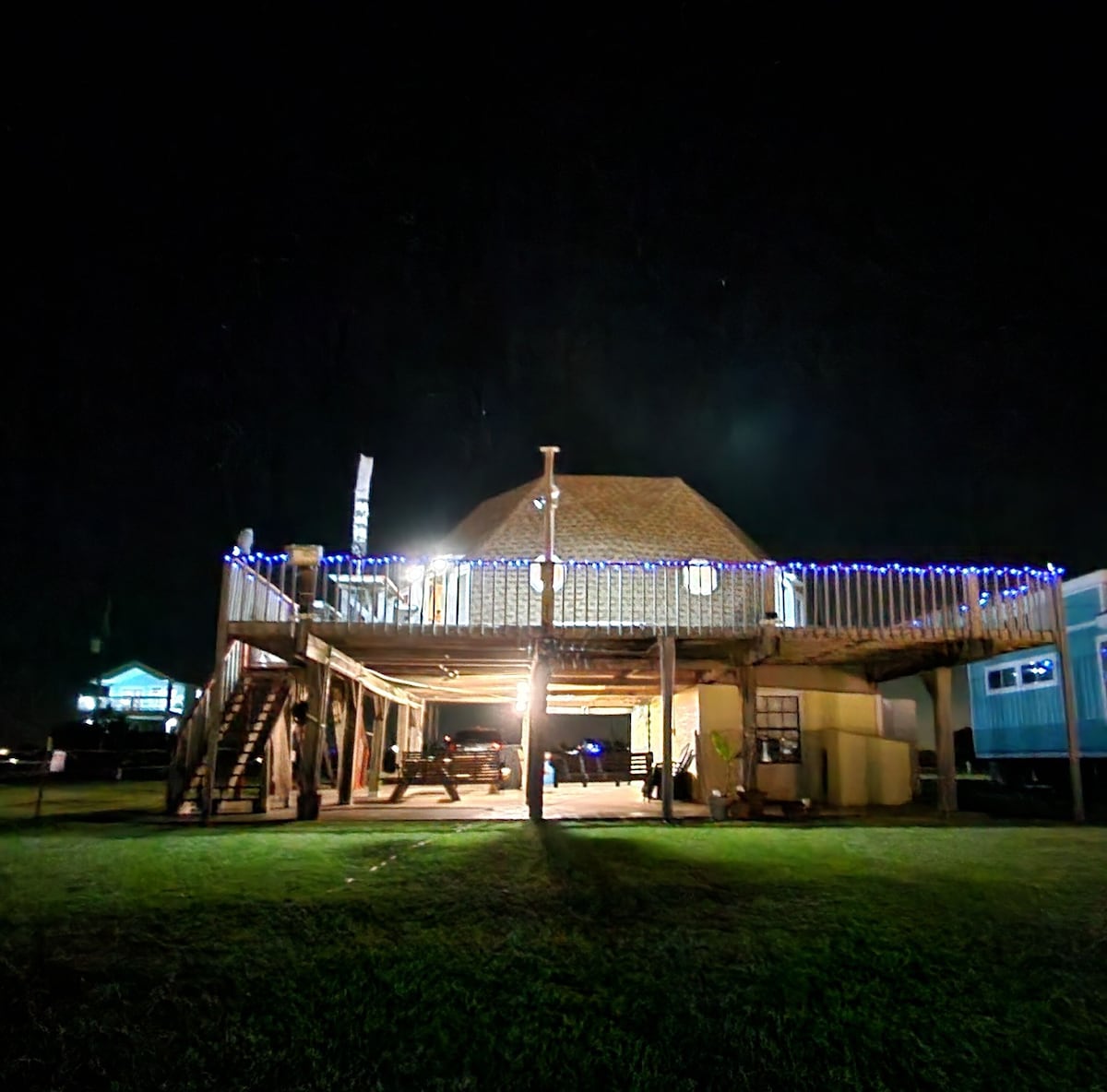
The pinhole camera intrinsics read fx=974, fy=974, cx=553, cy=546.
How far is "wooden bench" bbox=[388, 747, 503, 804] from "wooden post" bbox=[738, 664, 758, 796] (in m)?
6.39

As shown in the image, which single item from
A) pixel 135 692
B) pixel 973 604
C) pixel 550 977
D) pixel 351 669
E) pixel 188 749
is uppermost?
pixel 135 692

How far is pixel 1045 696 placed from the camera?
21.1m

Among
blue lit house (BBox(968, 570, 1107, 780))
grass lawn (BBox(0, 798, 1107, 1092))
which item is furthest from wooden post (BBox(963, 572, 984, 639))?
grass lawn (BBox(0, 798, 1107, 1092))

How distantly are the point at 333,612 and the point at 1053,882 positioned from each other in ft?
39.8

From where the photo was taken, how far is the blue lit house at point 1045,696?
19.0 m

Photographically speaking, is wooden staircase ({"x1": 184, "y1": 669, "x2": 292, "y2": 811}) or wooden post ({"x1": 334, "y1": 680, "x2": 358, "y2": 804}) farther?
wooden post ({"x1": 334, "y1": 680, "x2": 358, "y2": 804})

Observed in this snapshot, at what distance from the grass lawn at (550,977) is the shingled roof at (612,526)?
1284 centimetres

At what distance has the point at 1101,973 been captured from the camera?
688 centimetres

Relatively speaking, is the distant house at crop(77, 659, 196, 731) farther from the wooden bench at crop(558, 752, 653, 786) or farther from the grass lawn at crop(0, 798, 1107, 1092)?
the grass lawn at crop(0, 798, 1107, 1092)

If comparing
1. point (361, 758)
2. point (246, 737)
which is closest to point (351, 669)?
point (246, 737)

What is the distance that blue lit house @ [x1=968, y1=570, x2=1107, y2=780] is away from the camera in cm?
1903

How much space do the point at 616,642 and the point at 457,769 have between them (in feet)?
26.1

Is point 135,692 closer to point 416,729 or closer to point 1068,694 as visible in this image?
point 416,729

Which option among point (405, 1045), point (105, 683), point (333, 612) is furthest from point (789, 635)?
point (105, 683)
